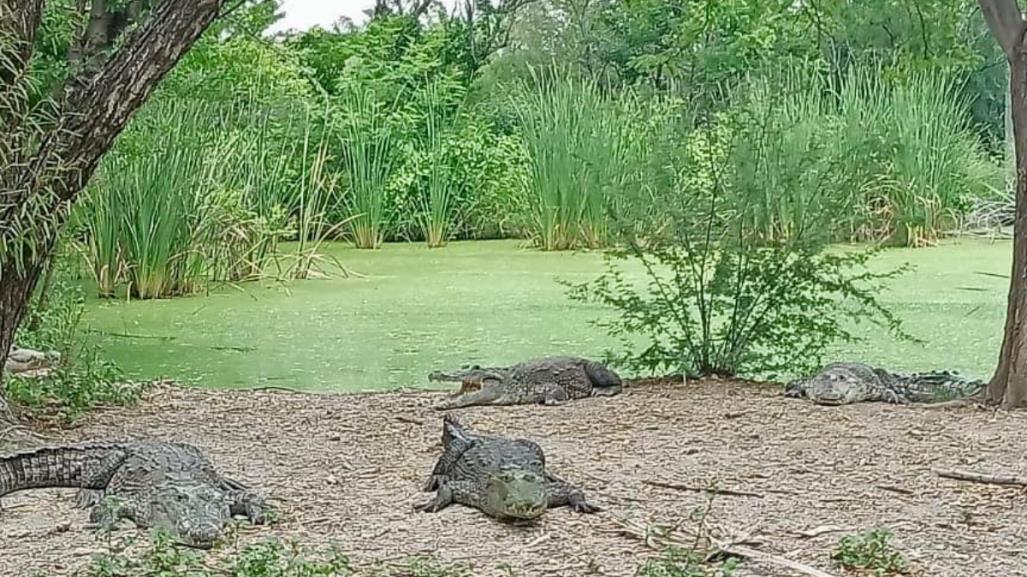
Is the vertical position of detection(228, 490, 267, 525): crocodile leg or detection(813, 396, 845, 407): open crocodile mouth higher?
detection(813, 396, 845, 407): open crocodile mouth

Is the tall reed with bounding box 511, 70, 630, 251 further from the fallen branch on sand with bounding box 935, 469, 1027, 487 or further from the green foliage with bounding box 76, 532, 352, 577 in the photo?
the green foliage with bounding box 76, 532, 352, 577

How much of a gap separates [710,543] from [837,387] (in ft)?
6.96

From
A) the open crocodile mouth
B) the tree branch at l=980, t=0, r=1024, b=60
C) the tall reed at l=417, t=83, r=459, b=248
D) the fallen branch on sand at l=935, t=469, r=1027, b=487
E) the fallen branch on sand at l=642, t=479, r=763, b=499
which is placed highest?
the tree branch at l=980, t=0, r=1024, b=60

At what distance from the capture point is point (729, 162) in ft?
17.5

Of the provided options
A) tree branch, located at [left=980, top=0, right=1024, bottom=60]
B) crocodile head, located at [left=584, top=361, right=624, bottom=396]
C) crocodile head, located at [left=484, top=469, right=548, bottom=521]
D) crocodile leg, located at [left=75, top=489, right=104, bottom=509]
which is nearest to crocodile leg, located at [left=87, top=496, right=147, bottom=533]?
crocodile leg, located at [left=75, top=489, right=104, bottom=509]

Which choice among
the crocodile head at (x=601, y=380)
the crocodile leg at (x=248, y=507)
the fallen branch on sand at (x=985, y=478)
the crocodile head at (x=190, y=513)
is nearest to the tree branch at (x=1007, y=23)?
the fallen branch on sand at (x=985, y=478)

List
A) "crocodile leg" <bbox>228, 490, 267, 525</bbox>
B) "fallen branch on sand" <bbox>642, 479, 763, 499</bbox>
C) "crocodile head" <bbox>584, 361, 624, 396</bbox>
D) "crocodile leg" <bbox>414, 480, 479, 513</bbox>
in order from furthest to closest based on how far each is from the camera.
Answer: "crocodile head" <bbox>584, 361, 624, 396</bbox>, "fallen branch on sand" <bbox>642, 479, 763, 499</bbox>, "crocodile leg" <bbox>414, 480, 479, 513</bbox>, "crocodile leg" <bbox>228, 490, 267, 525</bbox>

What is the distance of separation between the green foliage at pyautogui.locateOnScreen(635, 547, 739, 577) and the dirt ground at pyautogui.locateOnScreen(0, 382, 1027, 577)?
0.22 feet

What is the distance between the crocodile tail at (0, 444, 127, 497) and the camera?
134 inches

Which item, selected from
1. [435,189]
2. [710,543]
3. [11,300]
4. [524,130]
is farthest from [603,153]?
[710,543]

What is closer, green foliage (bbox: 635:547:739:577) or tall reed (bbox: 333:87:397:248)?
green foliage (bbox: 635:547:739:577)

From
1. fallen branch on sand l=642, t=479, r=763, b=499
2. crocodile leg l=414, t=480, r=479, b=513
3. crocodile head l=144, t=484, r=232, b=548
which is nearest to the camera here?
crocodile head l=144, t=484, r=232, b=548

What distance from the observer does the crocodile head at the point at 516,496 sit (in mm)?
3072

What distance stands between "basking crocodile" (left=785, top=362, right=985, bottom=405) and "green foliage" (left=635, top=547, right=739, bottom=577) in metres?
2.19
